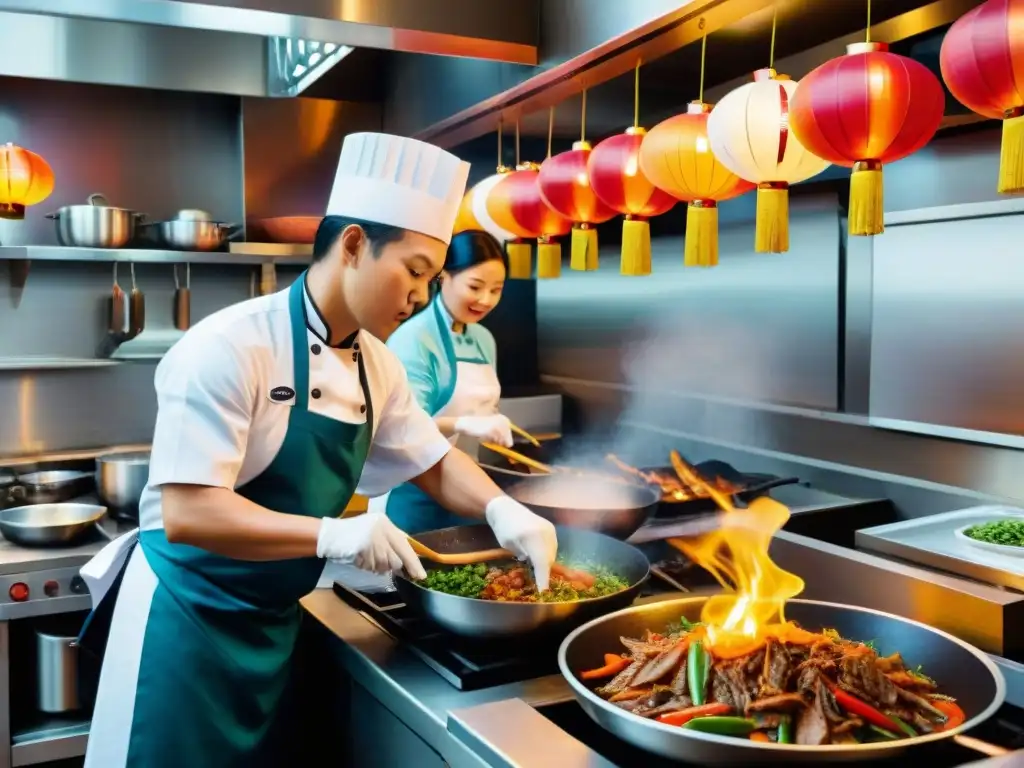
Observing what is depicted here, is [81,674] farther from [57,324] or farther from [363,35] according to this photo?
[363,35]

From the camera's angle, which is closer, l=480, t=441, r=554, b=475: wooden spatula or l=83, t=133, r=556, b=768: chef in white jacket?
l=83, t=133, r=556, b=768: chef in white jacket

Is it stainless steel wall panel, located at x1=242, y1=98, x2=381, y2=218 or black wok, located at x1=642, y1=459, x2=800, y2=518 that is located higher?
stainless steel wall panel, located at x1=242, y1=98, x2=381, y2=218

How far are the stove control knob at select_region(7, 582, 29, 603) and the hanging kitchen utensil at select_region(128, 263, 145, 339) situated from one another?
1.33m

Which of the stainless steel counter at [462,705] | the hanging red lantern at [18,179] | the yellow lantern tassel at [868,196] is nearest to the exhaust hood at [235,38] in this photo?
the hanging red lantern at [18,179]

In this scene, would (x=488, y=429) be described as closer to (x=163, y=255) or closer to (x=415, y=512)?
(x=415, y=512)

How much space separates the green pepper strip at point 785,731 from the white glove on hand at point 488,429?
5.76ft

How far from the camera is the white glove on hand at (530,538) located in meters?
1.83

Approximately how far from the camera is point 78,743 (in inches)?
121

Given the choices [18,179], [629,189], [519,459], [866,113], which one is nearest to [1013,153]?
[866,113]

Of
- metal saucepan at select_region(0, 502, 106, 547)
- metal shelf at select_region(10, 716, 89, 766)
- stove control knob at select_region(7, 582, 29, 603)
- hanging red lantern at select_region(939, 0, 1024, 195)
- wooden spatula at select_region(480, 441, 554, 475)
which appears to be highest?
hanging red lantern at select_region(939, 0, 1024, 195)

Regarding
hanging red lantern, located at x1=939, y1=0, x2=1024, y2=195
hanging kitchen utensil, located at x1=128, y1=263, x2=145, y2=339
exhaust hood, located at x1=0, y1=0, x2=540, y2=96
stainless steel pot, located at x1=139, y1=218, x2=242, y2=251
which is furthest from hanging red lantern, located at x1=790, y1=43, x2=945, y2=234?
hanging kitchen utensil, located at x1=128, y1=263, x2=145, y2=339

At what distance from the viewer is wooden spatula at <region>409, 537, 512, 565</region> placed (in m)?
1.82

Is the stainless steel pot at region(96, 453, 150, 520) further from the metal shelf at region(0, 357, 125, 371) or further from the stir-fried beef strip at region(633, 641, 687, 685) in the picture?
the stir-fried beef strip at region(633, 641, 687, 685)

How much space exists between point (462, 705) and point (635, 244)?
4.02 feet
